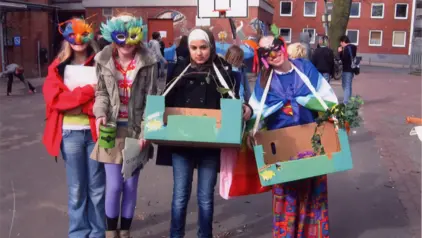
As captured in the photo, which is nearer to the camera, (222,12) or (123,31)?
Result: (123,31)

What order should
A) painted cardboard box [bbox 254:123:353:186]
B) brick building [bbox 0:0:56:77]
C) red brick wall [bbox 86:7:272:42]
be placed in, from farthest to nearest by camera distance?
red brick wall [bbox 86:7:272:42] < brick building [bbox 0:0:56:77] < painted cardboard box [bbox 254:123:353:186]

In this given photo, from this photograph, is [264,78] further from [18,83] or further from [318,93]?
[18,83]

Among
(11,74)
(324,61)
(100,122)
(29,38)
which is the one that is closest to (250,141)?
(100,122)

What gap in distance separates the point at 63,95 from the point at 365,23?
4993 cm

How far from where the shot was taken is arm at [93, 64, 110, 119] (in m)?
3.63

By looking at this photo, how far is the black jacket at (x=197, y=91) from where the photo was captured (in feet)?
12.0

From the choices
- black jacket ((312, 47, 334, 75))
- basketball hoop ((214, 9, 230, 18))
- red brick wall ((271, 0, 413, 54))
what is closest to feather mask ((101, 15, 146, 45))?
black jacket ((312, 47, 334, 75))

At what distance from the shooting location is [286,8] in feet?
167

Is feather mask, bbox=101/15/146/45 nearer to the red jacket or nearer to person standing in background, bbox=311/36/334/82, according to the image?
the red jacket

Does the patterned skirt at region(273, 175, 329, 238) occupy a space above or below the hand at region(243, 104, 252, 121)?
below

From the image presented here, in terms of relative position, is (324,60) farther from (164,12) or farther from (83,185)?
(164,12)

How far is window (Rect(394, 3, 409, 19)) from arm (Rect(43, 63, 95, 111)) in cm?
5025

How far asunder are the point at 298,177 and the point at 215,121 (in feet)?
2.31

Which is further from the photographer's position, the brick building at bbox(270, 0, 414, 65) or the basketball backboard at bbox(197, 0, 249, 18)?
the brick building at bbox(270, 0, 414, 65)
